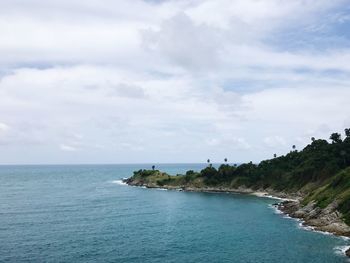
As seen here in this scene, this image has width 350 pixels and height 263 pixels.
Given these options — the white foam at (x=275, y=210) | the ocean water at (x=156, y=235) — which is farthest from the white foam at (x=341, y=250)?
the white foam at (x=275, y=210)

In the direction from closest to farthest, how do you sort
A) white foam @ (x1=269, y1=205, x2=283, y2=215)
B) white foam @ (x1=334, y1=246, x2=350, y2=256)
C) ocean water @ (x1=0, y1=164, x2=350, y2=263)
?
ocean water @ (x1=0, y1=164, x2=350, y2=263)
white foam @ (x1=334, y1=246, x2=350, y2=256)
white foam @ (x1=269, y1=205, x2=283, y2=215)

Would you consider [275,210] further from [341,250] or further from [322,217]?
[341,250]

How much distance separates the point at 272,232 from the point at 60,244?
182 feet

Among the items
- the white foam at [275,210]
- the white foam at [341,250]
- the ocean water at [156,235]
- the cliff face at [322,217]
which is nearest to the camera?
the ocean water at [156,235]

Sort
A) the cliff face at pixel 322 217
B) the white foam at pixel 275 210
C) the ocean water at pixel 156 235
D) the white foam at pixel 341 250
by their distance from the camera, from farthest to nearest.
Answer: the white foam at pixel 275 210, the cliff face at pixel 322 217, the white foam at pixel 341 250, the ocean water at pixel 156 235

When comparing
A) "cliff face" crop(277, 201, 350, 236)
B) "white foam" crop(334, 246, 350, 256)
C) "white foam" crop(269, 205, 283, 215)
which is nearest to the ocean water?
"white foam" crop(334, 246, 350, 256)

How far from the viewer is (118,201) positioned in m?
188

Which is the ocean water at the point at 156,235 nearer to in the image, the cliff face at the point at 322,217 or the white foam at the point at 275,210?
the white foam at the point at 275,210

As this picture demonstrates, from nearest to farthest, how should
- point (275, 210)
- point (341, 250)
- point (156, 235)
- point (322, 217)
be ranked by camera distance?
point (341, 250)
point (156, 235)
point (322, 217)
point (275, 210)

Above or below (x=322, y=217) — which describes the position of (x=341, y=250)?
below

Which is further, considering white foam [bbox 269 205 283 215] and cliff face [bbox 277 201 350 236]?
white foam [bbox 269 205 283 215]

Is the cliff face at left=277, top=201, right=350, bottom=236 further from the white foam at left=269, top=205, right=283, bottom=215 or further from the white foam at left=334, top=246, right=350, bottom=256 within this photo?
the white foam at left=334, top=246, right=350, bottom=256

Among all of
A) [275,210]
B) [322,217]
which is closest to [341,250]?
[322,217]

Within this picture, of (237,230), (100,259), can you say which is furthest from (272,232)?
(100,259)
